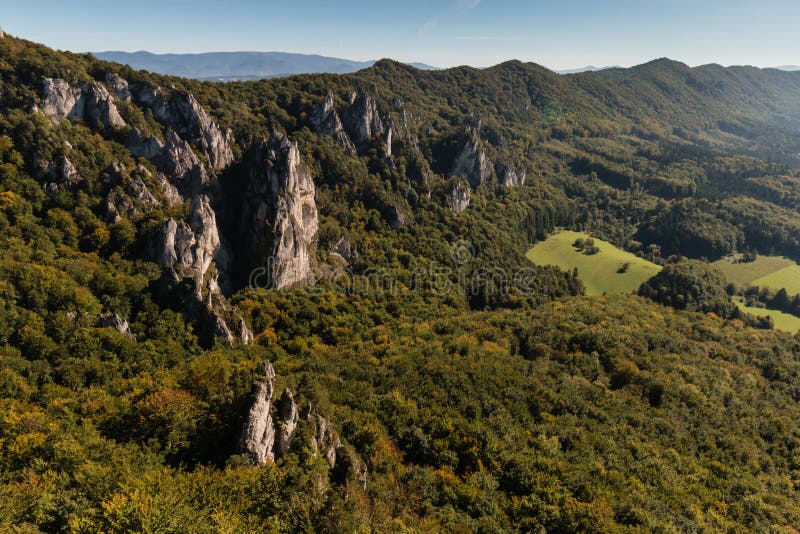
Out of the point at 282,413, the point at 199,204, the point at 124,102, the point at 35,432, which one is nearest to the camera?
the point at 35,432

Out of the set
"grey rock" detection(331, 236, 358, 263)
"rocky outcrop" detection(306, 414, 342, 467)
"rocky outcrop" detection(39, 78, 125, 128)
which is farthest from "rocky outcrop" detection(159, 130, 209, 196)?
"rocky outcrop" detection(306, 414, 342, 467)

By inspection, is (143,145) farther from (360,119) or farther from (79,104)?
(360,119)

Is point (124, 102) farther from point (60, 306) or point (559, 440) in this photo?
point (559, 440)

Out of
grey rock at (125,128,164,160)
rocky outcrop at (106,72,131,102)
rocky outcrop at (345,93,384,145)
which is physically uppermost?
rocky outcrop at (345,93,384,145)

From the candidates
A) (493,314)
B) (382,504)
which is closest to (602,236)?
(493,314)

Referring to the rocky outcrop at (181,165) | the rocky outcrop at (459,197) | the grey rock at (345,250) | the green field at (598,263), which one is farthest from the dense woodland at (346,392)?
the rocky outcrop at (459,197)

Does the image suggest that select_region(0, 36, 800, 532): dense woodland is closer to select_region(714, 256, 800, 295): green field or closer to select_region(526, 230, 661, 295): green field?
select_region(526, 230, 661, 295): green field

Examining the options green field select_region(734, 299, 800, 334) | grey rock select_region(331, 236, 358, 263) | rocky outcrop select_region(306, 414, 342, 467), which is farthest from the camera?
green field select_region(734, 299, 800, 334)
